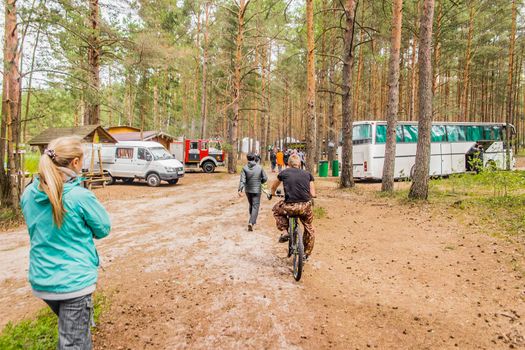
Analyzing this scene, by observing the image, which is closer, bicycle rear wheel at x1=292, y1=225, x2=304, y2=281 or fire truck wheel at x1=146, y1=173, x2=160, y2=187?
bicycle rear wheel at x1=292, y1=225, x2=304, y2=281

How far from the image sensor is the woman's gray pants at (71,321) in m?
2.07

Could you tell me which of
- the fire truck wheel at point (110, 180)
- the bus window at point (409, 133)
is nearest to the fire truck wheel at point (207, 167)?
the fire truck wheel at point (110, 180)

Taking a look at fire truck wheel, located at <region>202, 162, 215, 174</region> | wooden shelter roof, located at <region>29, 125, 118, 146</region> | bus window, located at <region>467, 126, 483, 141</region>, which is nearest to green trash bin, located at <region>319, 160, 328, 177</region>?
bus window, located at <region>467, 126, 483, 141</region>

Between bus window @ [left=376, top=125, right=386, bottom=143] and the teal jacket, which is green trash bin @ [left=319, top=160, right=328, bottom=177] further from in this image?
the teal jacket

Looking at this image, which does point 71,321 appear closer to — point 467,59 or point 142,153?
point 142,153

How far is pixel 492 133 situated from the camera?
63.2 ft

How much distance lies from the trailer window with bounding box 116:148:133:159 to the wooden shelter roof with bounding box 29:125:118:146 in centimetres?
95

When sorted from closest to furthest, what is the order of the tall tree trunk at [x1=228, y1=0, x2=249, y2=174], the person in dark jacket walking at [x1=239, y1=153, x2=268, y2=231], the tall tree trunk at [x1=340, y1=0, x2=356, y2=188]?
1. the person in dark jacket walking at [x1=239, y1=153, x2=268, y2=231]
2. the tall tree trunk at [x1=340, y1=0, x2=356, y2=188]
3. the tall tree trunk at [x1=228, y1=0, x2=249, y2=174]

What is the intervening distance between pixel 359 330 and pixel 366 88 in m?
35.1

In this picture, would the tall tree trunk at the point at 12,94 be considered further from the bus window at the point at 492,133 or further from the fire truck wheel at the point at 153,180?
the bus window at the point at 492,133

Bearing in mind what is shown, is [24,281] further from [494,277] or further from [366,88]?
[366,88]

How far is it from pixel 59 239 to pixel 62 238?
17 millimetres

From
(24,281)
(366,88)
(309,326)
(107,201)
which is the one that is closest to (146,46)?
(107,201)

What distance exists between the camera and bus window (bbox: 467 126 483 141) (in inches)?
730
